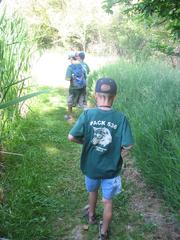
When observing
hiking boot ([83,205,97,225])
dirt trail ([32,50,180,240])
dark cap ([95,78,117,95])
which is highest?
dark cap ([95,78,117,95])

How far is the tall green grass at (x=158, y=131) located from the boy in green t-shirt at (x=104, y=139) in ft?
1.79

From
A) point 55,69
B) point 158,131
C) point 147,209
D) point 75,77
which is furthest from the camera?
point 55,69

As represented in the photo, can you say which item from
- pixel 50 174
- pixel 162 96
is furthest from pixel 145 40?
pixel 50 174

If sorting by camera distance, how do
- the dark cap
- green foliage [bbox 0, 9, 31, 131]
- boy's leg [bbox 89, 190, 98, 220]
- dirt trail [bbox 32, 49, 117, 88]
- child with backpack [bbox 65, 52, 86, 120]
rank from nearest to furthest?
1. the dark cap
2. boy's leg [bbox 89, 190, 98, 220]
3. green foliage [bbox 0, 9, 31, 131]
4. child with backpack [bbox 65, 52, 86, 120]
5. dirt trail [bbox 32, 49, 117, 88]

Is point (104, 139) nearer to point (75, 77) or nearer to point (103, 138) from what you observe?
point (103, 138)

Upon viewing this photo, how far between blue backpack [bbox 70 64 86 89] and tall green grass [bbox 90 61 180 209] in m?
1.16

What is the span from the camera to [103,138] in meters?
2.98

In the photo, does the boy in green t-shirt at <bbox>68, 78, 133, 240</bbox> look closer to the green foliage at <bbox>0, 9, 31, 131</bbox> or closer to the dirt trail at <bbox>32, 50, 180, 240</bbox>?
the dirt trail at <bbox>32, 50, 180, 240</bbox>

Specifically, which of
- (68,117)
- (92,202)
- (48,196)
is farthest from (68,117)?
(92,202)

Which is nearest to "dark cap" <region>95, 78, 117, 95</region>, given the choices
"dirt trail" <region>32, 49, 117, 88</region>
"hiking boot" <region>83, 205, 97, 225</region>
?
"hiking boot" <region>83, 205, 97, 225</region>

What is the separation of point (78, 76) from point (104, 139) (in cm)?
441

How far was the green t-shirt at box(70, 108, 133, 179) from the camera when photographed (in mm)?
2949

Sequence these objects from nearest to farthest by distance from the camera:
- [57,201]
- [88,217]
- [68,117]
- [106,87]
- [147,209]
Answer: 1. [106,87]
2. [88,217]
3. [147,209]
4. [57,201]
5. [68,117]

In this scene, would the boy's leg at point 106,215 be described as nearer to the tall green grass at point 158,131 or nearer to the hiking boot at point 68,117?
the tall green grass at point 158,131
